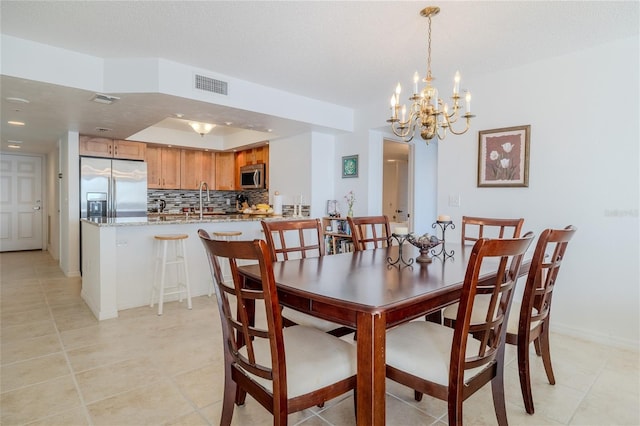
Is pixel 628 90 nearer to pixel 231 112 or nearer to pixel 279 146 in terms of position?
pixel 231 112

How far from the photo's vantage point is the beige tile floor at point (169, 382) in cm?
181

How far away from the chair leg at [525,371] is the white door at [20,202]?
9068 millimetres

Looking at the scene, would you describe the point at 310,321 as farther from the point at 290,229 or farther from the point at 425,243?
the point at 425,243

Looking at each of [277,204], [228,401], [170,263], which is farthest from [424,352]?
[277,204]

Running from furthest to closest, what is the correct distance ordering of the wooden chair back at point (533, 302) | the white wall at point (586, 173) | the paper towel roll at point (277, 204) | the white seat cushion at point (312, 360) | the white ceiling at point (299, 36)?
the paper towel roll at point (277, 204) < the white wall at point (586, 173) < the white ceiling at point (299, 36) < the wooden chair back at point (533, 302) < the white seat cushion at point (312, 360)

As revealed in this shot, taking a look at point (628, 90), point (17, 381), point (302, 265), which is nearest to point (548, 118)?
point (628, 90)

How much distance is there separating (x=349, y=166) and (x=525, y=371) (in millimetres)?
3520

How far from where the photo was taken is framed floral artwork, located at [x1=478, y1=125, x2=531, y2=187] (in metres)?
3.24

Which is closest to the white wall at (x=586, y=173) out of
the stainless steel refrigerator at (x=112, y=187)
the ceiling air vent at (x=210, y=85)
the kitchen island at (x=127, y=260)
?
the ceiling air vent at (x=210, y=85)

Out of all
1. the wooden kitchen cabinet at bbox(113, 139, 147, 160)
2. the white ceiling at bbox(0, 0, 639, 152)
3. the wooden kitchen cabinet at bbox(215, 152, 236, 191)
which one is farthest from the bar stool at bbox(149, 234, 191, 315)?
the wooden kitchen cabinet at bbox(215, 152, 236, 191)

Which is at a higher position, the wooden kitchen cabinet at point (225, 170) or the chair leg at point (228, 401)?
the wooden kitchen cabinet at point (225, 170)

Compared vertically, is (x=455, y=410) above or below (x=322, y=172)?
below

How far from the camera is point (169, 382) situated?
2.13m

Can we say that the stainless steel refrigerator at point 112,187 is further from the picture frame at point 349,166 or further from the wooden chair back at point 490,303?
the wooden chair back at point 490,303
